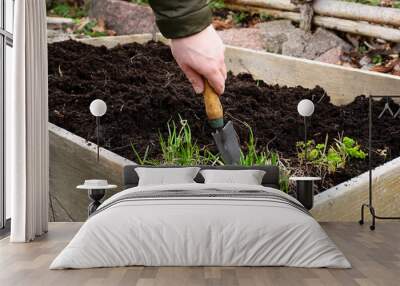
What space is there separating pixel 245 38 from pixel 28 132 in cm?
254

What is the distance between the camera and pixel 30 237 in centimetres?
442

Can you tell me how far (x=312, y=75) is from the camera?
5.75 meters

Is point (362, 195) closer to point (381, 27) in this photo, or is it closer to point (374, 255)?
point (374, 255)

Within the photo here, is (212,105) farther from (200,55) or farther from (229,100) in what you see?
(200,55)

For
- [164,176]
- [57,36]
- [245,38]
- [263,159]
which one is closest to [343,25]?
[245,38]

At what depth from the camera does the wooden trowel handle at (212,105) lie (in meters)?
4.25

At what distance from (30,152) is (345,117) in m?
2.59

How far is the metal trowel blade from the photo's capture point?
508cm

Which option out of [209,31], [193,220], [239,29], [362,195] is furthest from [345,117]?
[209,31]

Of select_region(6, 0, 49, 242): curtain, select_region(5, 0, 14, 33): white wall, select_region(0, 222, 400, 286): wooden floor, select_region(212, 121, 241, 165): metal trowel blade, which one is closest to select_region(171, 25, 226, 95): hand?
select_region(0, 222, 400, 286): wooden floor

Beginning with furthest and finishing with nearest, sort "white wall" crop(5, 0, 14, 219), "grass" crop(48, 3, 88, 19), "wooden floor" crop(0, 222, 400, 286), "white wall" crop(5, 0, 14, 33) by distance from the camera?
1. "grass" crop(48, 3, 88, 19)
2. "white wall" crop(5, 0, 14, 33)
3. "white wall" crop(5, 0, 14, 219)
4. "wooden floor" crop(0, 222, 400, 286)

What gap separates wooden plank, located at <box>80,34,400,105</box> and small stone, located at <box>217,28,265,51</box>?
23 cm

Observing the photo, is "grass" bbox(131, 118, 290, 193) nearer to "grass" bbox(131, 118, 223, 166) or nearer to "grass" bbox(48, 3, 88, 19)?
"grass" bbox(131, 118, 223, 166)

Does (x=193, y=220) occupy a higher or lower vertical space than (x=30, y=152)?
lower
